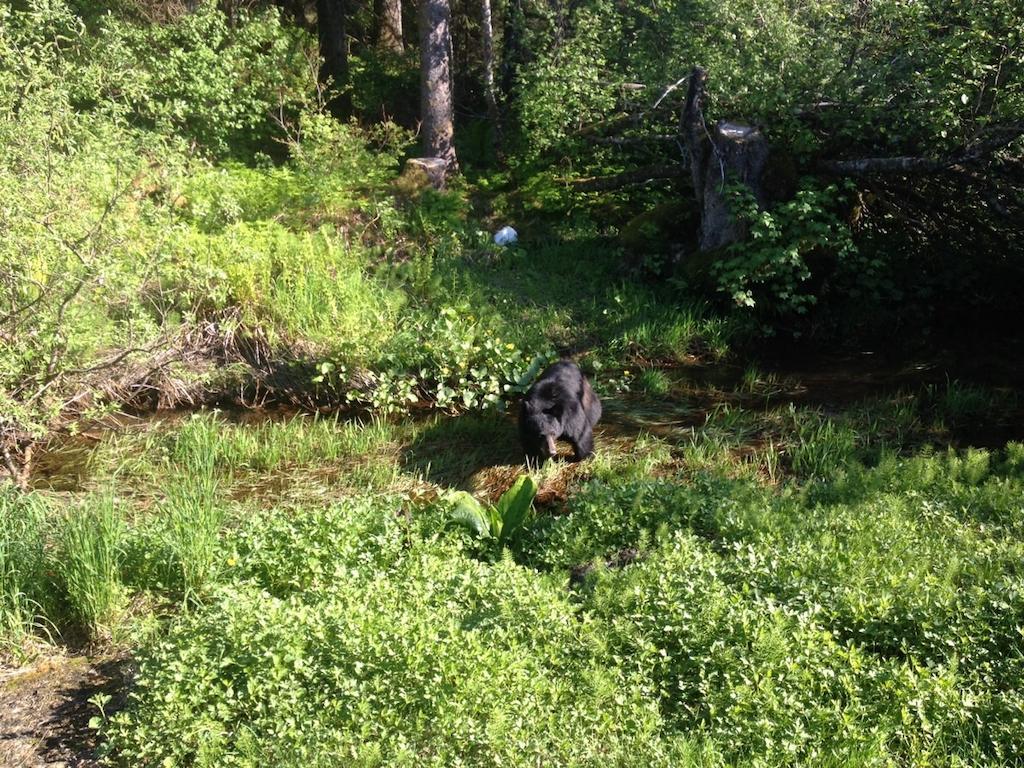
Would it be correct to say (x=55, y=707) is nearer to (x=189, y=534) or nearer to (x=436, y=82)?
(x=189, y=534)

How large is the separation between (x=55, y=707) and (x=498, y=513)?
2.78 metres

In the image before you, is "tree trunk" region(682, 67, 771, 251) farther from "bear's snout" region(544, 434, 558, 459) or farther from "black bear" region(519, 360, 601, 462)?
"bear's snout" region(544, 434, 558, 459)

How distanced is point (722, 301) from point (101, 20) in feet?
30.7

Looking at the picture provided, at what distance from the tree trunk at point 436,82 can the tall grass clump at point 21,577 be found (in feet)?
29.4

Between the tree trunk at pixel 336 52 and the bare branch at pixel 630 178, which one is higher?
the tree trunk at pixel 336 52

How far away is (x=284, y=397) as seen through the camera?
29.6 ft

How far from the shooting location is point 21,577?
502 centimetres

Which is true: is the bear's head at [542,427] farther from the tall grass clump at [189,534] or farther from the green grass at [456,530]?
the tall grass clump at [189,534]

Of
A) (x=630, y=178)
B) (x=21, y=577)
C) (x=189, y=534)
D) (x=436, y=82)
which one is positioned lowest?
(x=21, y=577)

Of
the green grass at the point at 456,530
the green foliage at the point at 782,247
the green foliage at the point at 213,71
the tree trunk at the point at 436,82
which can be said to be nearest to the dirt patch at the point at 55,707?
the green grass at the point at 456,530

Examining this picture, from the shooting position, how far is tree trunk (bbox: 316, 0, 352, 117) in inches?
622

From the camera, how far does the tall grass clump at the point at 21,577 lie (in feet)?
15.9

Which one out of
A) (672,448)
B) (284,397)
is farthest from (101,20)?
(672,448)

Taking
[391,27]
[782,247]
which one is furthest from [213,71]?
[782,247]
